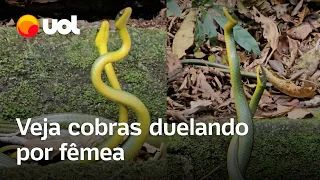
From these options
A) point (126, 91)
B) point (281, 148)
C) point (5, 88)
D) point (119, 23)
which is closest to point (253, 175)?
point (281, 148)

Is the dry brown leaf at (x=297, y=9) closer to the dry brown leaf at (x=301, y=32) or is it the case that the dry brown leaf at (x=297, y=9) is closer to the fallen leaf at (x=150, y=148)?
the dry brown leaf at (x=301, y=32)

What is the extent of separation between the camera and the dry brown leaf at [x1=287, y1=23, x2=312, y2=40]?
217 cm

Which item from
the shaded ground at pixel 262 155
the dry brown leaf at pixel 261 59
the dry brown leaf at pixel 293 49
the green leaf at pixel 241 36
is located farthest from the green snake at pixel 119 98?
the dry brown leaf at pixel 293 49

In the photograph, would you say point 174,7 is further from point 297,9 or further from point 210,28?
point 297,9

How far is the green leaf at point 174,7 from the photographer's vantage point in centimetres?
199

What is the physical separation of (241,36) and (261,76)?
17 centimetres

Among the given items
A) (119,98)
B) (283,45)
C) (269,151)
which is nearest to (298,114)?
(269,151)

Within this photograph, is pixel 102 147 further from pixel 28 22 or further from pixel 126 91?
pixel 28 22

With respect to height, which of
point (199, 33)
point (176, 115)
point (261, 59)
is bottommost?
point (176, 115)

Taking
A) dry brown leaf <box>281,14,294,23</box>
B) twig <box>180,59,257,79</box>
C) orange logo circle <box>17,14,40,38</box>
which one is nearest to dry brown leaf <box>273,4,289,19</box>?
dry brown leaf <box>281,14,294,23</box>

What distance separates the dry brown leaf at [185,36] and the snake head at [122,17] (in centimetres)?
26

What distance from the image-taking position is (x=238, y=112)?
191 cm

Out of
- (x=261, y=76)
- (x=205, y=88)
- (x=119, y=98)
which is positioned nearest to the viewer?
(x=119, y=98)

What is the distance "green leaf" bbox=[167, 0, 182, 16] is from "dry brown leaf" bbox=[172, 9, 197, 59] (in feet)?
0.14
